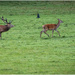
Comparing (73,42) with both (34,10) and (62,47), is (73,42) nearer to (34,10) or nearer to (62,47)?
(62,47)

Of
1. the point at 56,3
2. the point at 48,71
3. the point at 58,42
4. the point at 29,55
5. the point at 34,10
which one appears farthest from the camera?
the point at 56,3

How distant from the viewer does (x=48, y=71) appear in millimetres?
9008

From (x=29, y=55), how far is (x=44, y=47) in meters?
1.69

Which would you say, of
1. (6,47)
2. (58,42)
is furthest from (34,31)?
(6,47)

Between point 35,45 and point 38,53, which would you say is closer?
point 38,53

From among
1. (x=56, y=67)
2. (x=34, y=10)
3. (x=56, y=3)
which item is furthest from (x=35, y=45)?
(x=56, y=3)

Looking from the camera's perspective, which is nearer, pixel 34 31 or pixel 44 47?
pixel 44 47

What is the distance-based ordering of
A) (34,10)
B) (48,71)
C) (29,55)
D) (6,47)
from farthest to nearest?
(34,10) → (6,47) → (29,55) → (48,71)

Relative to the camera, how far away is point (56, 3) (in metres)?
34.2

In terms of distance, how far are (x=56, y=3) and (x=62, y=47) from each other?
2179 centimetres

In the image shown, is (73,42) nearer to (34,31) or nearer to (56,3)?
(34,31)

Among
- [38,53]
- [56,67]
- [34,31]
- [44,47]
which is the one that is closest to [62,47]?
[44,47]

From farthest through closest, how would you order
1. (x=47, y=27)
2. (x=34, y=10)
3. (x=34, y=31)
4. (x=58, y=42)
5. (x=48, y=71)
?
(x=34, y=10) → (x=34, y=31) → (x=47, y=27) → (x=58, y=42) → (x=48, y=71)

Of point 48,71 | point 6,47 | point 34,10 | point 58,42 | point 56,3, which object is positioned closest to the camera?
point 48,71
